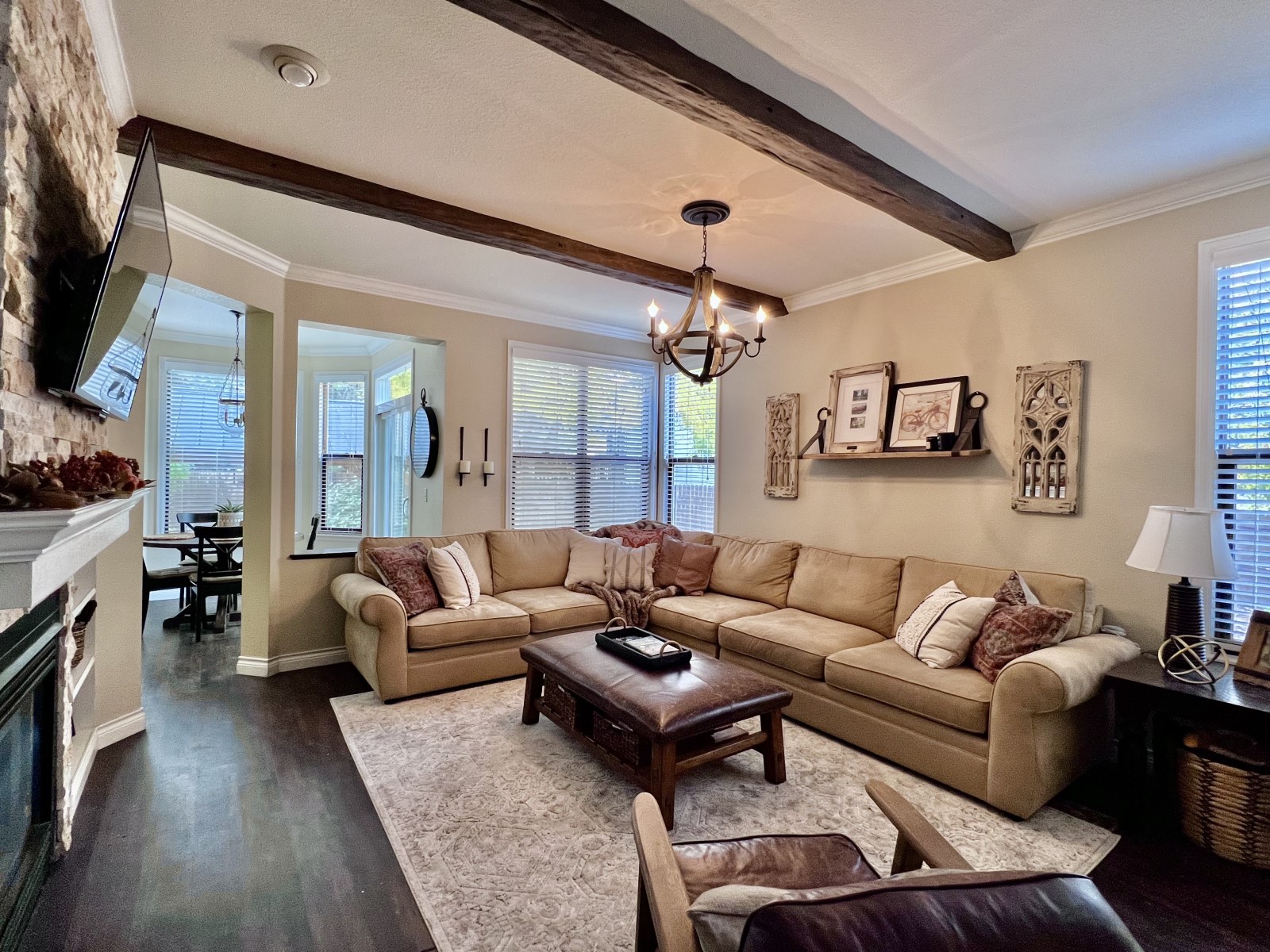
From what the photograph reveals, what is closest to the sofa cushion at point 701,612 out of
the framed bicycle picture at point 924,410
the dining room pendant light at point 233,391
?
the framed bicycle picture at point 924,410

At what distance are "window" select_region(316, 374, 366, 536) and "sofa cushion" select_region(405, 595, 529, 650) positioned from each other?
345 cm

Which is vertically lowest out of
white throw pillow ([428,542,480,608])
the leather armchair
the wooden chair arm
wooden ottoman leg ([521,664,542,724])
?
wooden ottoman leg ([521,664,542,724])

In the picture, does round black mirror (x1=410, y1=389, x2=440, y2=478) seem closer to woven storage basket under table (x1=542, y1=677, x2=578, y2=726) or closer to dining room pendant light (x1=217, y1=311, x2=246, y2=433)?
woven storage basket under table (x1=542, y1=677, x2=578, y2=726)

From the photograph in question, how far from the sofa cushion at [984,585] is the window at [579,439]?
9.54ft

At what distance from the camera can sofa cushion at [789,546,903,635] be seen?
12.2 ft

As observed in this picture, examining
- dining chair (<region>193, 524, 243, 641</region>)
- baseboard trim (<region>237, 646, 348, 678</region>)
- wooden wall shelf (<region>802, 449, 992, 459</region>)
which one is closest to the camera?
wooden wall shelf (<region>802, 449, 992, 459</region>)

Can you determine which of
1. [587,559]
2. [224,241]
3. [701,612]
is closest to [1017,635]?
[701,612]

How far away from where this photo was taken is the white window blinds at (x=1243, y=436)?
8.66 feet

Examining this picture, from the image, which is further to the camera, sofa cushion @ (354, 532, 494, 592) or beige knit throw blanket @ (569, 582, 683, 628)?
beige knit throw blanket @ (569, 582, 683, 628)

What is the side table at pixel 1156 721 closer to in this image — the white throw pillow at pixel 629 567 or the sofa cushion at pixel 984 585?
the sofa cushion at pixel 984 585

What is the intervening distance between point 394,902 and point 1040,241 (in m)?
4.24

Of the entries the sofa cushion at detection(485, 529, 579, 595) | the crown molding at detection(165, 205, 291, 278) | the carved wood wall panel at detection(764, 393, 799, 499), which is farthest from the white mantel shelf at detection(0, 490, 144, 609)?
the carved wood wall panel at detection(764, 393, 799, 499)

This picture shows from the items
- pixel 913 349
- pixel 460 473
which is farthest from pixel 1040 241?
pixel 460 473

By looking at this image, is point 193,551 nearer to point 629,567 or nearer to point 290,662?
point 290,662
